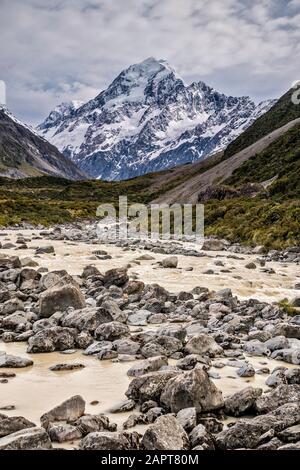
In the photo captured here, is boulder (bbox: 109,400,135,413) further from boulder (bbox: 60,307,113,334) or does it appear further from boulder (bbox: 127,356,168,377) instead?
boulder (bbox: 60,307,113,334)

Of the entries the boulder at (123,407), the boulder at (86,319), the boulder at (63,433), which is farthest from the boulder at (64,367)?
the boulder at (63,433)

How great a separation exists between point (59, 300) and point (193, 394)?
9452 millimetres

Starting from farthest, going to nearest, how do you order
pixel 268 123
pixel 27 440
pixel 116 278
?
pixel 268 123 → pixel 116 278 → pixel 27 440

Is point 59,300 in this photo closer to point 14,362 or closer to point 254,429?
point 14,362

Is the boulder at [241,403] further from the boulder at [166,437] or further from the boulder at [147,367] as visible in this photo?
the boulder at [147,367]

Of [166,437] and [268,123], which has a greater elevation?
[268,123]

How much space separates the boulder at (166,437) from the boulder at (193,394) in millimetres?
1291

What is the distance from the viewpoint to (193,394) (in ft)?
31.1

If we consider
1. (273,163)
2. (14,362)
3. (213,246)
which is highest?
(273,163)

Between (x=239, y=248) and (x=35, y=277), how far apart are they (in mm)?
26375

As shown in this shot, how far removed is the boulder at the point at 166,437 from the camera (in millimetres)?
7742

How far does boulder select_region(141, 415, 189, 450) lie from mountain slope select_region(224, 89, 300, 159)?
171m

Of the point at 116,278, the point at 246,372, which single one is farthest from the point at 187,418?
the point at 116,278
